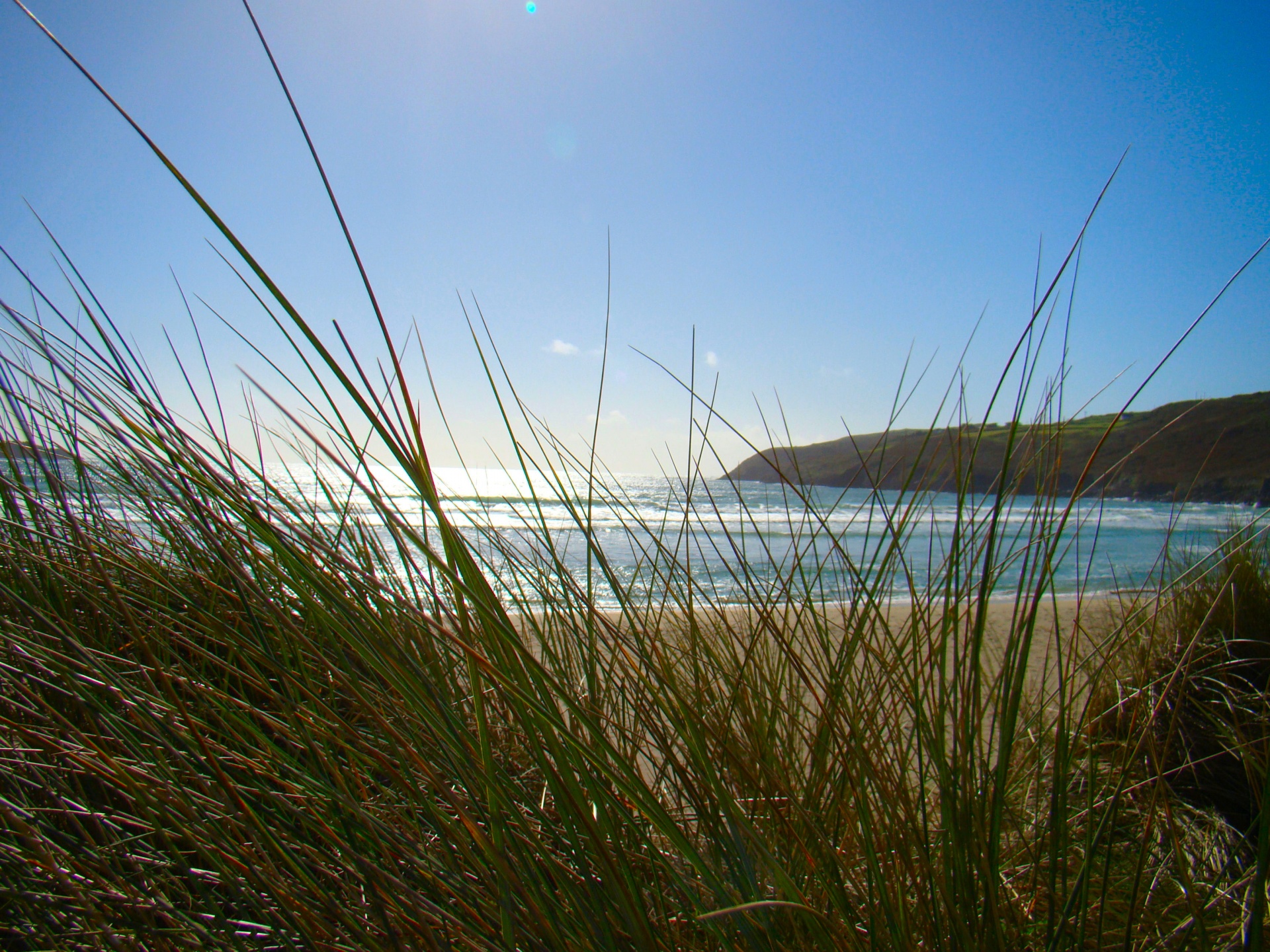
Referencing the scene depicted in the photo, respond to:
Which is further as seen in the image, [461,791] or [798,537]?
[798,537]

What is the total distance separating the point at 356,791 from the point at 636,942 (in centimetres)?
44

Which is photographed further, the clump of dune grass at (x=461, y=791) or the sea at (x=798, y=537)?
the sea at (x=798, y=537)

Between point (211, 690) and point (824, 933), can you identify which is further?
point (211, 690)

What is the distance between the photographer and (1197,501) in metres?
22.5

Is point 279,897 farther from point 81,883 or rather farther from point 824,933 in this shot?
point 824,933

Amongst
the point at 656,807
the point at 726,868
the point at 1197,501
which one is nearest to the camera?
the point at 656,807

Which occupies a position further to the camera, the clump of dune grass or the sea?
the sea

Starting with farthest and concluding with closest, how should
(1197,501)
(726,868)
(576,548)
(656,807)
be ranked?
(1197,501), (576,548), (726,868), (656,807)

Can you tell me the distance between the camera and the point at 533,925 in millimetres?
590

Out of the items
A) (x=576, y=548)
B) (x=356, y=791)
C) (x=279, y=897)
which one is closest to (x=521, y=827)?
(x=279, y=897)

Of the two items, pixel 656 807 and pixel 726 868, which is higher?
pixel 656 807

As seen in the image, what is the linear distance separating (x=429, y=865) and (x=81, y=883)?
300 mm

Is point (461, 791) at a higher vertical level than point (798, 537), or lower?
lower

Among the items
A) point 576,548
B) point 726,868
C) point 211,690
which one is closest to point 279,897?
point 211,690
